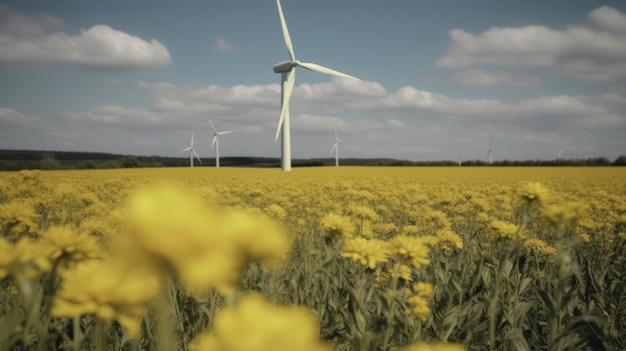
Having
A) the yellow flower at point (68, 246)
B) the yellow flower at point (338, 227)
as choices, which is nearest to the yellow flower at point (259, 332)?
the yellow flower at point (68, 246)

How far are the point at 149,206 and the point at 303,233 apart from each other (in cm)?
657

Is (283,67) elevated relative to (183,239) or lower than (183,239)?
elevated

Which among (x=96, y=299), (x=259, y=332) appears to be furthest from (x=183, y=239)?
(x=96, y=299)

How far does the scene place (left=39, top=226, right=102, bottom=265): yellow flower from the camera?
1.67 meters

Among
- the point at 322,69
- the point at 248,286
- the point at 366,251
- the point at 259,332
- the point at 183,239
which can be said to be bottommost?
the point at 248,286

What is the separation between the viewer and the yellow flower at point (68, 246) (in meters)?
1.67

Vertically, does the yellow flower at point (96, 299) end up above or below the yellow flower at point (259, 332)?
below

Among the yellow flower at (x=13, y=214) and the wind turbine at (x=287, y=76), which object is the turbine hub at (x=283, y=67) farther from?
the yellow flower at (x=13, y=214)

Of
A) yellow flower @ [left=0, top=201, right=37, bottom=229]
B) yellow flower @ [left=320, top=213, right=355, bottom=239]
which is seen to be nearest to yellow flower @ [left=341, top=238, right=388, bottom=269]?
yellow flower @ [left=320, top=213, right=355, bottom=239]

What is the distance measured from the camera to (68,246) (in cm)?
170

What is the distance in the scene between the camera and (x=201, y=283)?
1.92 ft

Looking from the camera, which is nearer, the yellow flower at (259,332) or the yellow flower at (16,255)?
A: the yellow flower at (259,332)

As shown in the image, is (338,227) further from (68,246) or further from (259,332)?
(259,332)

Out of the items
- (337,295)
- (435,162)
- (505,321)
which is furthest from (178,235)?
(435,162)
